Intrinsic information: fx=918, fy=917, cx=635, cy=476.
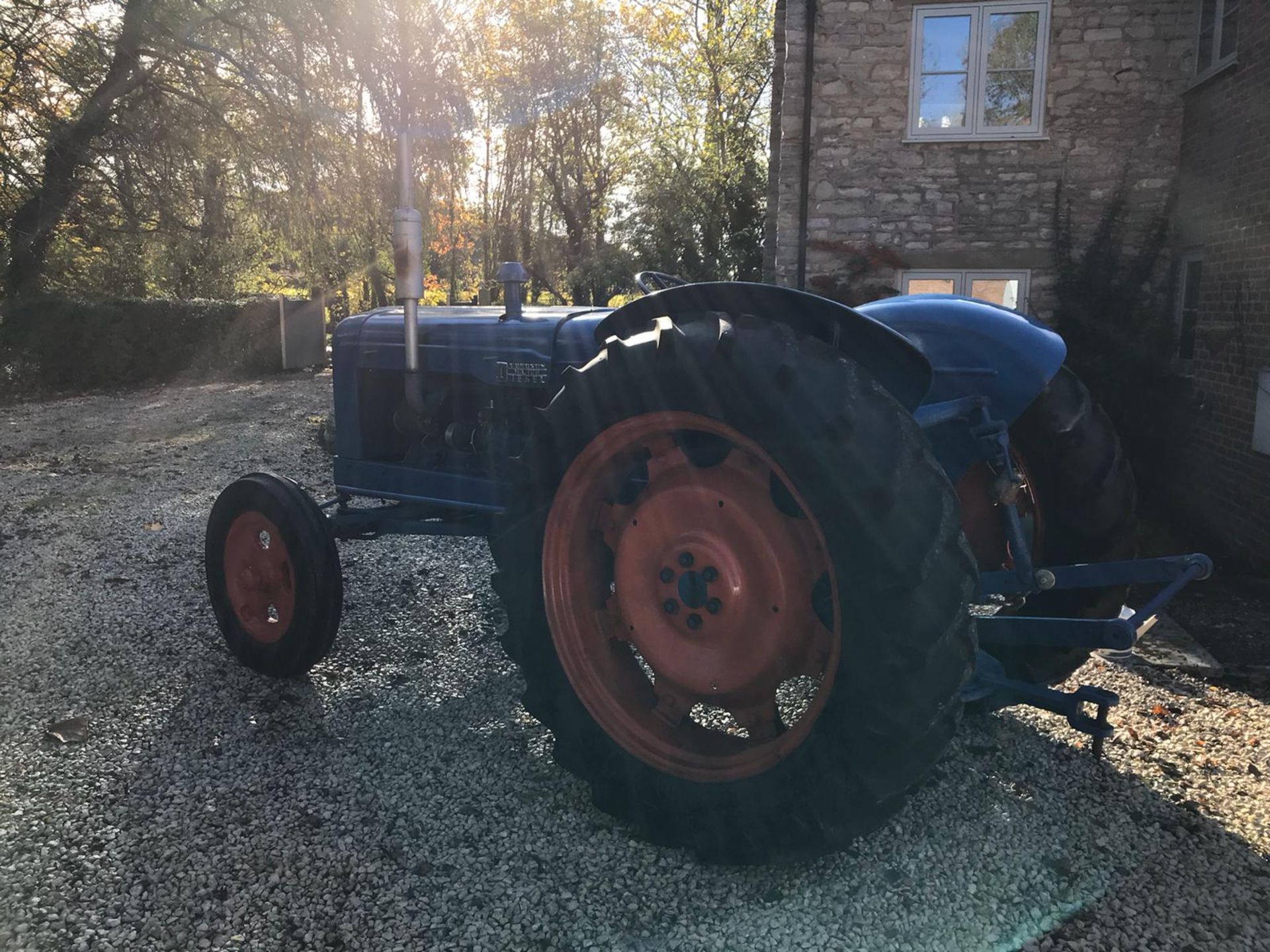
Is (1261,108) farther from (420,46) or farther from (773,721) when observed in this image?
(420,46)

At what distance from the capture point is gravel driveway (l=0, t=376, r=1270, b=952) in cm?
215

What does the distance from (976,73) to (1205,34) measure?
1.82 metres

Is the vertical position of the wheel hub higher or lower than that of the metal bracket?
higher

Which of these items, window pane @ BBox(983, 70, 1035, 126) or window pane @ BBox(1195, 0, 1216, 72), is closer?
window pane @ BBox(1195, 0, 1216, 72)

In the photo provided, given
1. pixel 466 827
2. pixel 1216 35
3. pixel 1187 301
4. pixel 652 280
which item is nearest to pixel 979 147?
pixel 1216 35

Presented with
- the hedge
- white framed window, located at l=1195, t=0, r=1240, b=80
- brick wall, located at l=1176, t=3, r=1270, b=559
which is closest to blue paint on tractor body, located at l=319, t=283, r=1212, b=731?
brick wall, located at l=1176, t=3, r=1270, b=559

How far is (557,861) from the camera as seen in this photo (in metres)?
2.40

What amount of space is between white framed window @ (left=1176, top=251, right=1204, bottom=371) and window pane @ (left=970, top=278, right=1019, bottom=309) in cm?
130

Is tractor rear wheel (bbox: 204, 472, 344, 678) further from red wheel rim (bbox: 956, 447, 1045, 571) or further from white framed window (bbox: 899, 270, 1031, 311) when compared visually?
white framed window (bbox: 899, 270, 1031, 311)

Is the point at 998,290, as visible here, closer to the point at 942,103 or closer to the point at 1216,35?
the point at 942,103

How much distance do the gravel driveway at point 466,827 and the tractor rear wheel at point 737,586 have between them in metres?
0.27

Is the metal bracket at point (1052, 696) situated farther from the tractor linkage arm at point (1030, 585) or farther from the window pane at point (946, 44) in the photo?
the window pane at point (946, 44)

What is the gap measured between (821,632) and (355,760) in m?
1.60

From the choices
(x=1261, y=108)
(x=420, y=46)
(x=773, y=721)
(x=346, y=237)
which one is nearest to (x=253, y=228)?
(x=346, y=237)
